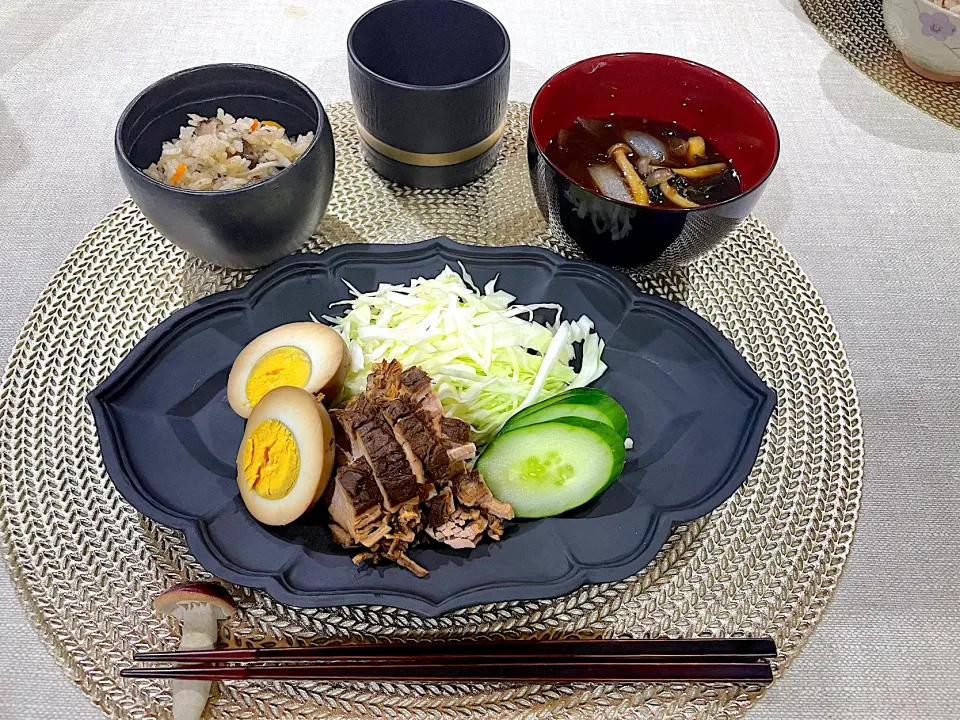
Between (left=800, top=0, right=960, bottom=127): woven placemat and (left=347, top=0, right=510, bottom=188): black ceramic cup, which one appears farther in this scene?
(left=800, top=0, right=960, bottom=127): woven placemat

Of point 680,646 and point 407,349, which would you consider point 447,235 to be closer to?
point 407,349

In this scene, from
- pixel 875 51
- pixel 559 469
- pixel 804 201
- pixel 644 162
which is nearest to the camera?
pixel 559 469

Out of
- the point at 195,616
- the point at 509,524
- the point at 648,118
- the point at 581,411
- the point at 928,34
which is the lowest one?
the point at 195,616

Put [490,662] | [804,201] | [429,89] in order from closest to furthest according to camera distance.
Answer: [490,662], [429,89], [804,201]

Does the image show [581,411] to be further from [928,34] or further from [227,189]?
[928,34]

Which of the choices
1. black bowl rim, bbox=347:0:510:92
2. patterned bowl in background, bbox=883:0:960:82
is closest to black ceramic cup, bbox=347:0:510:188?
black bowl rim, bbox=347:0:510:92

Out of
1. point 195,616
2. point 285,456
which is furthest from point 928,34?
point 195,616

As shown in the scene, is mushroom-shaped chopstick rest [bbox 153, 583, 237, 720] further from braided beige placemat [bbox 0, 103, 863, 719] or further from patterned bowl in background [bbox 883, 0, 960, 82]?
patterned bowl in background [bbox 883, 0, 960, 82]

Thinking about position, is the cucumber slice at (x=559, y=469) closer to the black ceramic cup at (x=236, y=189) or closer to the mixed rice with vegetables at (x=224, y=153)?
the black ceramic cup at (x=236, y=189)
